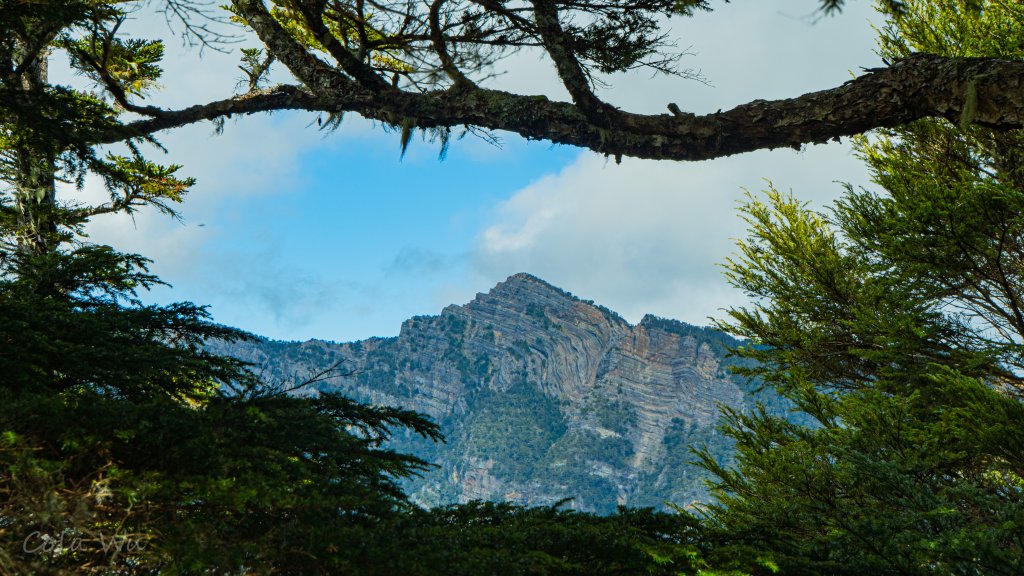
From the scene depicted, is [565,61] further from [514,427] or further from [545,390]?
[545,390]

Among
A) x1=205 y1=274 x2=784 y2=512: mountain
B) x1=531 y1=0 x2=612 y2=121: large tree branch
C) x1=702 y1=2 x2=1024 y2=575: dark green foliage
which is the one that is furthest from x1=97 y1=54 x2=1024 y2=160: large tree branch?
x1=205 y1=274 x2=784 y2=512: mountain

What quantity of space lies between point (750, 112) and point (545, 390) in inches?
6463

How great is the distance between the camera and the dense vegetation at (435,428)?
2791 millimetres

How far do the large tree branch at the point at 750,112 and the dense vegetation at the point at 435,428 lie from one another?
0.23 m

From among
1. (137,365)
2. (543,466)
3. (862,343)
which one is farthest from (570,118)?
(543,466)

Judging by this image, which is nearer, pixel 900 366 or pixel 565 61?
pixel 565 61

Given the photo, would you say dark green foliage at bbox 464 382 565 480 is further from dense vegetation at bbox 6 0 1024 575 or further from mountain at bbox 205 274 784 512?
dense vegetation at bbox 6 0 1024 575

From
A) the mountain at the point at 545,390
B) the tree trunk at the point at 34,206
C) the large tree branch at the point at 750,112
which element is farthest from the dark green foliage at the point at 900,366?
the mountain at the point at 545,390

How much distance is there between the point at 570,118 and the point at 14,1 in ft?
12.1

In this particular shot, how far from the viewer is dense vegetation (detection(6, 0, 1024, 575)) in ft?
9.16

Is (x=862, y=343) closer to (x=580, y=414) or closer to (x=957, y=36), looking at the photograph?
(x=957, y=36)

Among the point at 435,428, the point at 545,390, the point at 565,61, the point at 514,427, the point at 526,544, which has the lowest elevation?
the point at 526,544

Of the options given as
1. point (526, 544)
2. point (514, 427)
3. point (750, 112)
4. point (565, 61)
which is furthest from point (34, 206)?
point (514, 427)

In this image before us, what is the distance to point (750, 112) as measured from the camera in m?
4.59
